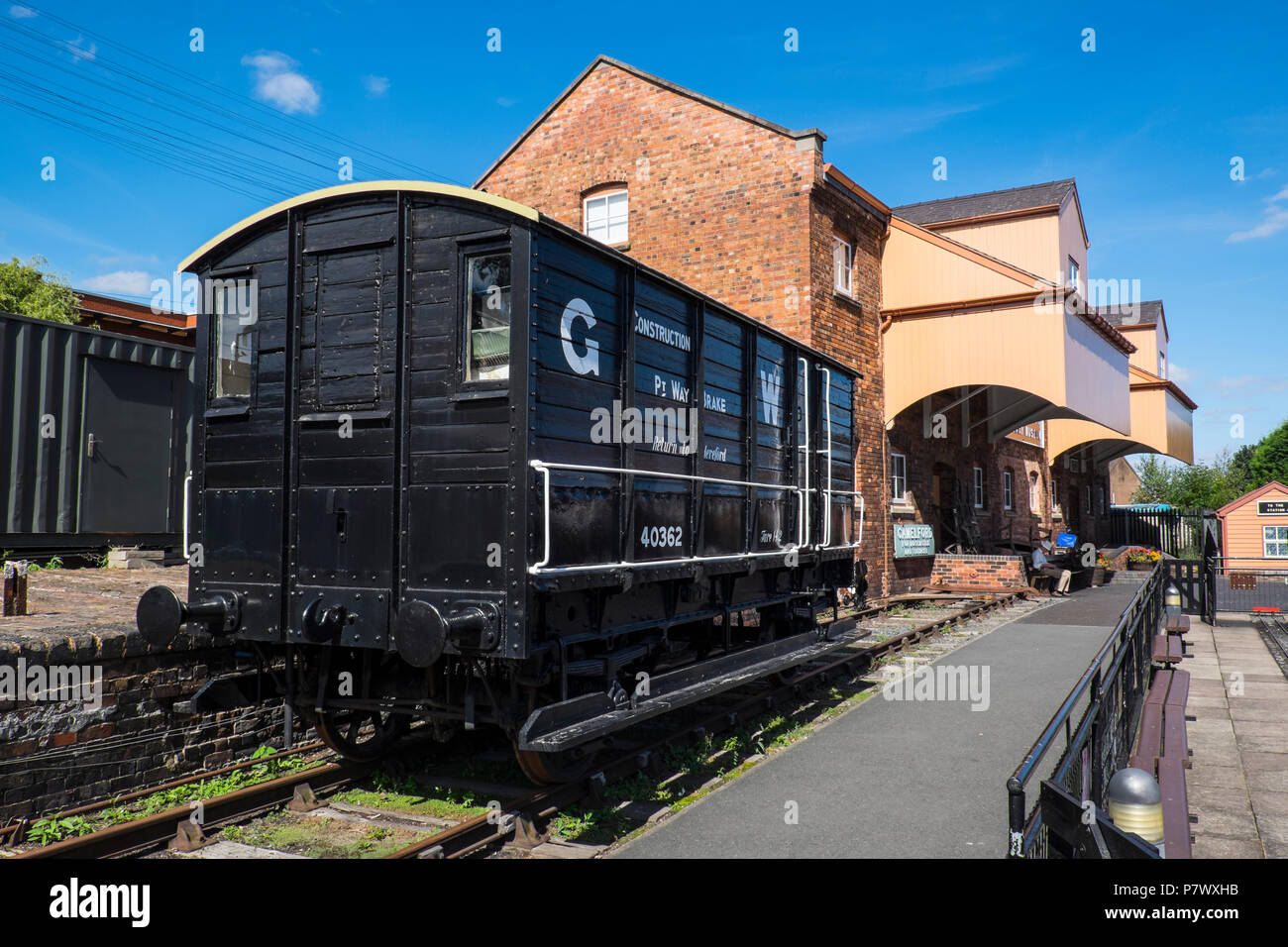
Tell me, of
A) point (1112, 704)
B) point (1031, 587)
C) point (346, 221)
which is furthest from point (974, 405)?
point (346, 221)

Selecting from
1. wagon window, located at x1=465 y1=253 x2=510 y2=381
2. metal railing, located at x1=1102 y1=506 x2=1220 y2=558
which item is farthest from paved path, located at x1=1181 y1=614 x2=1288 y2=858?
metal railing, located at x1=1102 y1=506 x2=1220 y2=558

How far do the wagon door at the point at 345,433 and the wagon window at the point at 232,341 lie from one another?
0.58m

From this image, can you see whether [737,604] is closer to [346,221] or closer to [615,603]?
[615,603]

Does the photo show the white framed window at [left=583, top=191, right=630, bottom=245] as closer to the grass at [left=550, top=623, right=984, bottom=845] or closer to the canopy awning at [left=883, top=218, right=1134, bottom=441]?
the canopy awning at [left=883, top=218, right=1134, bottom=441]

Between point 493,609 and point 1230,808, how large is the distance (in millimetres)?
5131

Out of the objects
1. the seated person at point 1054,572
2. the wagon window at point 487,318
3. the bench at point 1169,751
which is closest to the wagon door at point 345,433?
the wagon window at point 487,318

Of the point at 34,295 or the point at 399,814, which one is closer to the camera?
the point at 399,814

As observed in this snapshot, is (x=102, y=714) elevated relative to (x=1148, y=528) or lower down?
lower down

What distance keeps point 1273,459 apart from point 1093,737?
66192mm

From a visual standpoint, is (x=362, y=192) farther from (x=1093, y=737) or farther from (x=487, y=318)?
(x=1093, y=737)

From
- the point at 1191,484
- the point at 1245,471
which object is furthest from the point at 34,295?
the point at 1245,471

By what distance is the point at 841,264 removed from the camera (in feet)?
54.9

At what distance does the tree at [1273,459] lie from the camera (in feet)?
186
